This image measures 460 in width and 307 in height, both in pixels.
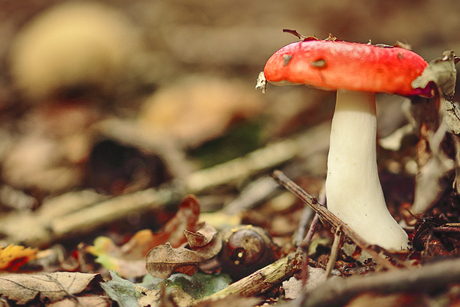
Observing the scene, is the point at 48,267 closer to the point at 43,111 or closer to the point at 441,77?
the point at 441,77

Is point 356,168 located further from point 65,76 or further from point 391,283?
point 65,76

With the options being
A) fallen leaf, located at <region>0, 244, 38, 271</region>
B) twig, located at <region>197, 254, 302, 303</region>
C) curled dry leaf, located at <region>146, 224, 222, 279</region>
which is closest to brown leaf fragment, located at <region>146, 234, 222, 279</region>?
curled dry leaf, located at <region>146, 224, 222, 279</region>

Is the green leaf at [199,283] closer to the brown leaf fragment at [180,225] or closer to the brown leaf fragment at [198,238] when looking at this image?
the brown leaf fragment at [198,238]

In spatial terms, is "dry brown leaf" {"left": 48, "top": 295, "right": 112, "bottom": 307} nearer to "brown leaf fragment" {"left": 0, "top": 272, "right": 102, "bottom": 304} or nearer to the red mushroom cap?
"brown leaf fragment" {"left": 0, "top": 272, "right": 102, "bottom": 304}

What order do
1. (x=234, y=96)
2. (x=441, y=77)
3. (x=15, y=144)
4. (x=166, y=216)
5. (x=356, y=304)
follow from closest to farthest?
(x=356, y=304)
(x=441, y=77)
(x=166, y=216)
(x=15, y=144)
(x=234, y=96)

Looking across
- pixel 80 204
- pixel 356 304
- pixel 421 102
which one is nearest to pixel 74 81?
pixel 80 204

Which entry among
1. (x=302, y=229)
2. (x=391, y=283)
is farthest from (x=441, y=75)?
(x=302, y=229)
